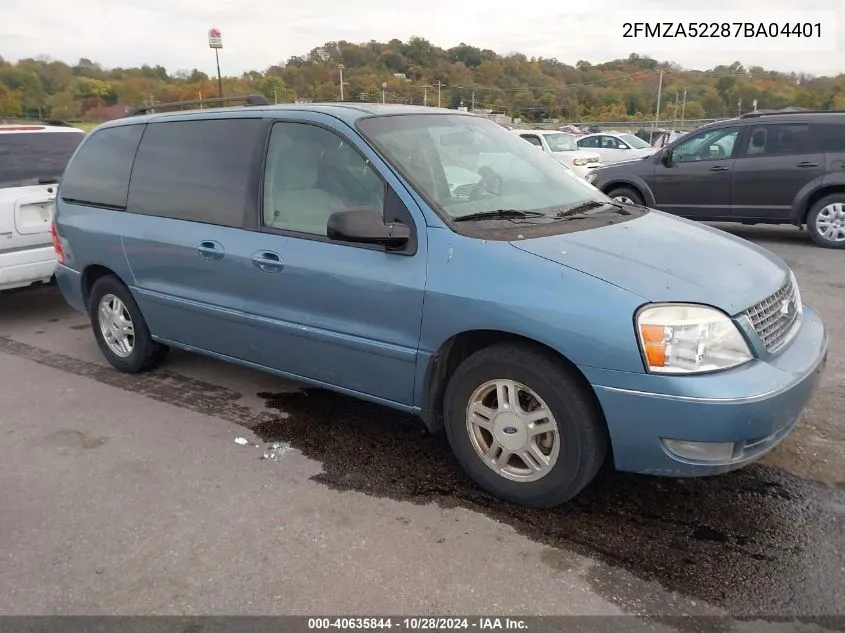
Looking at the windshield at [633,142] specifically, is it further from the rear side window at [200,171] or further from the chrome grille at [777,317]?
the chrome grille at [777,317]

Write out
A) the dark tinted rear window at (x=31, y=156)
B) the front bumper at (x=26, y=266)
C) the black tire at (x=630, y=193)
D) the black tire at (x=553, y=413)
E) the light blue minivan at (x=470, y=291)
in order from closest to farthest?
the light blue minivan at (x=470, y=291)
the black tire at (x=553, y=413)
the front bumper at (x=26, y=266)
the dark tinted rear window at (x=31, y=156)
the black tire at (x=630, y=193)

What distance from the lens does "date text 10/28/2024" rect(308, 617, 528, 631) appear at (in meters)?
2.43

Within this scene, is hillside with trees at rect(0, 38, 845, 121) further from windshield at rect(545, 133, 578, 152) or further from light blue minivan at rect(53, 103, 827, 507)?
light blue minivan at rect(53, 103, 827, 507)

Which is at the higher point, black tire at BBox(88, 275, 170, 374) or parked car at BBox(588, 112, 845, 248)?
parked car at BBox(588, 112, 845, 248)

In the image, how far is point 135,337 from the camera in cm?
490

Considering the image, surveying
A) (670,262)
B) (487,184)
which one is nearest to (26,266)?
(487,184)

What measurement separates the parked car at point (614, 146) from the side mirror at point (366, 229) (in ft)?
56.3

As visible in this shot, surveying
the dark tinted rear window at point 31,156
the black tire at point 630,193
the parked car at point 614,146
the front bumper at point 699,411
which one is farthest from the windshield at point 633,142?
the front bumper at point 699,411

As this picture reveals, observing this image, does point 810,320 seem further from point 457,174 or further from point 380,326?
point 380,326

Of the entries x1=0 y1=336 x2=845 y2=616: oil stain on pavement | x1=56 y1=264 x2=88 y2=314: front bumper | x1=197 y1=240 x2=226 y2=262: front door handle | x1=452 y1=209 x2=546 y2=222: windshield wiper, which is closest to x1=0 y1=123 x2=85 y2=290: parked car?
x1=56 y1=264 x2=88 y2=314: front bumper

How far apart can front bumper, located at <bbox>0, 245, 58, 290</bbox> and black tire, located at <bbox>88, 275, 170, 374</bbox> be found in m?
1.44

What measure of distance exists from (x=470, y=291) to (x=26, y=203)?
16.4 ft

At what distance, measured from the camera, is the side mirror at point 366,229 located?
3.17 meters

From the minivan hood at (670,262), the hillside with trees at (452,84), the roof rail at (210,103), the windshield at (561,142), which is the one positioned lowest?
the minivan hood at (670,262)
